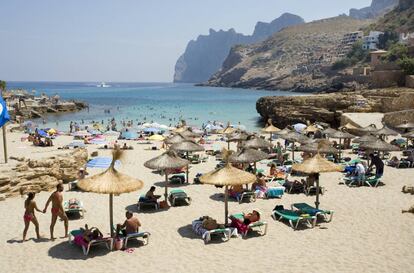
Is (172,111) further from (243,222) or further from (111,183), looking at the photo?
(111,183)

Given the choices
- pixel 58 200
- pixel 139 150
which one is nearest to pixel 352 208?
pixel 58 200

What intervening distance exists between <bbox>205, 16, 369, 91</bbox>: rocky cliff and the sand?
329ft

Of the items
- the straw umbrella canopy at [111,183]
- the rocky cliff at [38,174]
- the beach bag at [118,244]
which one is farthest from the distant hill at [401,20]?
the beach bag at [118,244]

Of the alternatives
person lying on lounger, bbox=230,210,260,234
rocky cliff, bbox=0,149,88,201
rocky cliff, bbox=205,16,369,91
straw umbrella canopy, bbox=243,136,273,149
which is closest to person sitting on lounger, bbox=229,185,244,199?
person lying on lounger, bbox=230,210,260,234

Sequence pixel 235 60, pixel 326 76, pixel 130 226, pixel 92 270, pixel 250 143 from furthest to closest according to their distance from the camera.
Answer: pixel 235 60
pixel 326 76
pixel 250 143
pixel 130 226
pixel 92 270

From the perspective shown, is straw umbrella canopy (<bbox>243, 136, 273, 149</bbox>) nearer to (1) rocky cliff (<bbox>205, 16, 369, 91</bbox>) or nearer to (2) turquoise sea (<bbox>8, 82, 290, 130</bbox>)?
(2) turquoise sea (<bbox>8, 82, 290, 130</bbox>)

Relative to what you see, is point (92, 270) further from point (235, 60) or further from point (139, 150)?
point (235, 60)

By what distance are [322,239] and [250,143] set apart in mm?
7717

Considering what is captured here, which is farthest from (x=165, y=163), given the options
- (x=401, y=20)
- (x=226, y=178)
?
(x=401, y=20)

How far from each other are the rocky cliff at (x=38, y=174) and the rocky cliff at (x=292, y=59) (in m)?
99.3

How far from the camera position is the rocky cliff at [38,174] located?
1201cm

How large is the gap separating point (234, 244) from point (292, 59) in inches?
6146

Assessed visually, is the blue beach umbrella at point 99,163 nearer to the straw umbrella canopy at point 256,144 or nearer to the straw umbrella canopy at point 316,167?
the straw umbrella canopy at point 256,144

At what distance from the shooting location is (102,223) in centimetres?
1022
